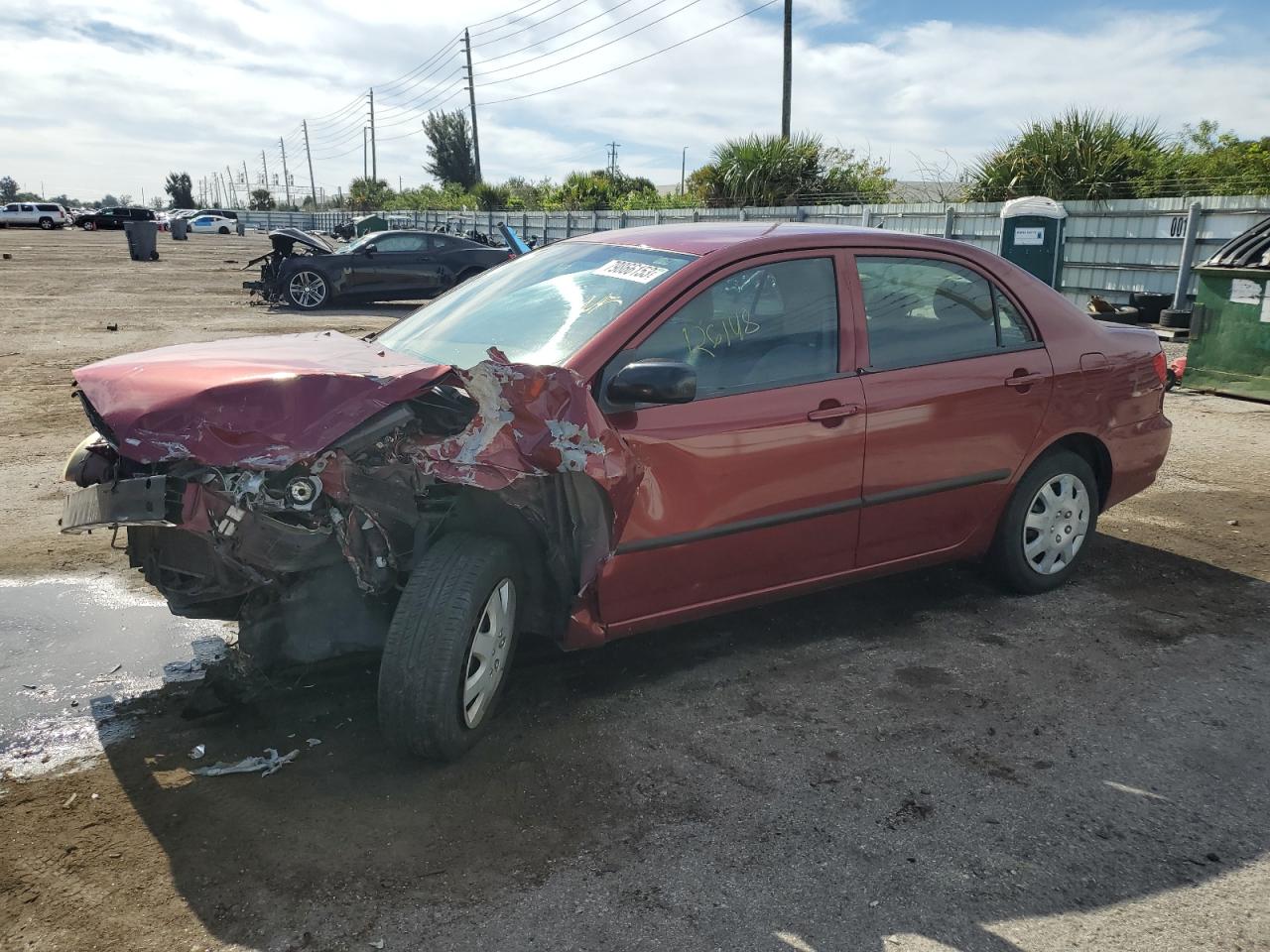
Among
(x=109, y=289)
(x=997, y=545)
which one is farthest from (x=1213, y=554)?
(x=109, y=289)

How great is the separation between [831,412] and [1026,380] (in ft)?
3.70

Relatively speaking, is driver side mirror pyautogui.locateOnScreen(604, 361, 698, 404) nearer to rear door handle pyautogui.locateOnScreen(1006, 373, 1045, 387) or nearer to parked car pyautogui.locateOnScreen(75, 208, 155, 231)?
rear door handle pyautogui.locateOnScreen(1006, 373, 1045, 387)

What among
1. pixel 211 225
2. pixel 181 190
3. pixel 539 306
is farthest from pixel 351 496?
pixel 181 190

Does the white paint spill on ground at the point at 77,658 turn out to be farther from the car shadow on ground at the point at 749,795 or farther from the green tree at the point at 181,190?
the green tree at the point at 181,190

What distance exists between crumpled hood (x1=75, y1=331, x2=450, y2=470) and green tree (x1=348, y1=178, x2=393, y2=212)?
64.8 meters

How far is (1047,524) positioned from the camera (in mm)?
4684

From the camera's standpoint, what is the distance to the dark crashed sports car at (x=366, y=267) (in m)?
17.5

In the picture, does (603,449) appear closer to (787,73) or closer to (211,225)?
(787,73)

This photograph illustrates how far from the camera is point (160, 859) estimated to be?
2748mm

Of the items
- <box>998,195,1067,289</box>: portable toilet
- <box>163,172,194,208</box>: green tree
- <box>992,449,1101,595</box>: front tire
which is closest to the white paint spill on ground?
<box>992,449,1101,595</box>: front tire

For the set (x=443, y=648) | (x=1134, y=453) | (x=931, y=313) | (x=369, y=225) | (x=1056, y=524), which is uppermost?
(x=931, y=313)

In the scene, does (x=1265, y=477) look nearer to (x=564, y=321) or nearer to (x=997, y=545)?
(x=997, y=545)

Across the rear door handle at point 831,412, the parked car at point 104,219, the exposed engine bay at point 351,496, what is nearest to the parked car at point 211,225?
the parked car at point 104,219

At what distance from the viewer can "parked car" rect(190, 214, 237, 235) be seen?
71.9 meters
